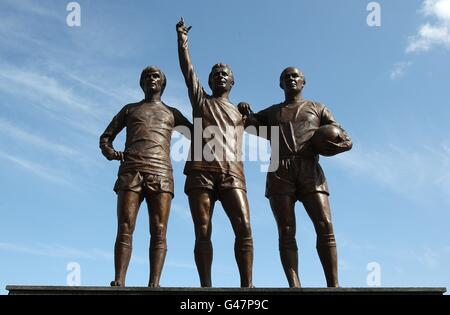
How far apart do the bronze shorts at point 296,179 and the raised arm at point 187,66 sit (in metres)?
1.67

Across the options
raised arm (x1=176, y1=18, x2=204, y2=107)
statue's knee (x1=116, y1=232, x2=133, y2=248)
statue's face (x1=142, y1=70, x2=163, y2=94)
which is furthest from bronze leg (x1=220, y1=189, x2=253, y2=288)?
statue's face (x1=142, y1=70, x2=163, y2=94)

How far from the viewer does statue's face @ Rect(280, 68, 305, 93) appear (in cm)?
1086

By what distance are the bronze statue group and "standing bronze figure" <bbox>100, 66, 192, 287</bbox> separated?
0.05 ft

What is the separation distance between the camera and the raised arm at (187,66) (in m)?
10.5

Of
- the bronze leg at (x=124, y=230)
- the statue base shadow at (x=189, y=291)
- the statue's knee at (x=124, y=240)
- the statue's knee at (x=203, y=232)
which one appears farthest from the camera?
the statue's knee at (x=203, y=232)

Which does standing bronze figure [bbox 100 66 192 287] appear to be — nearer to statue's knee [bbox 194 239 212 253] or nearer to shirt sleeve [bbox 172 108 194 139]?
shirt sleeve [bbox 172 108 194 139]

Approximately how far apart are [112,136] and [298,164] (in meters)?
2.90

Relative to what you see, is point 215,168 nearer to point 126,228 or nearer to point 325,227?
point 126,228

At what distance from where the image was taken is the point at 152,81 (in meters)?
10.7

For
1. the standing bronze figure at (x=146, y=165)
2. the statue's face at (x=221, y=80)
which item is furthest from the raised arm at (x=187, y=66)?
the standing bronze figure at (x=146, y=165)

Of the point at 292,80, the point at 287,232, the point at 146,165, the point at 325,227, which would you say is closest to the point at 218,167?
the point at 146,165

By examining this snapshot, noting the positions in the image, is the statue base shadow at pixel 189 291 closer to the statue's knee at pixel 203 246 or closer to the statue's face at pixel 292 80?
the statue's knee at pixel 203 246
